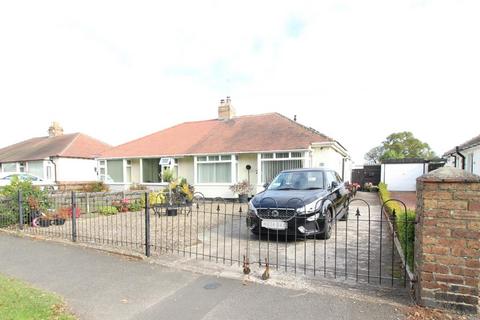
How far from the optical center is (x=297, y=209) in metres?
5.74

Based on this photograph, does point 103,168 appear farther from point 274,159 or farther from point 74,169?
point 274,159

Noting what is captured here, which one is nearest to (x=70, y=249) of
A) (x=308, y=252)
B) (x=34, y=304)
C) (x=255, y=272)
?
(x=34, y=304)

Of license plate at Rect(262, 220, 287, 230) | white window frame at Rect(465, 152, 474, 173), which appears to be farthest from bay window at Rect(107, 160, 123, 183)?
white window frame at Rect(465, 152, 474, 173)

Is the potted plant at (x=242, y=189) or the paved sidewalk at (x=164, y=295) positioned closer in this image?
the paved sidewalk at (x=164, y=295)

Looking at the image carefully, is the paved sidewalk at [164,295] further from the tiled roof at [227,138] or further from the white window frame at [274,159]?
the tiled roof at [227,138]

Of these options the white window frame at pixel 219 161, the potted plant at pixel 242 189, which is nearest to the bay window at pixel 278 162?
the potted plant at pixel 242 189

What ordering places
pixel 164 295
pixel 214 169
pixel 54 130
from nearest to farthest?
1. pixel 164 295
2. pixel 214 169
3. pixel 54 130

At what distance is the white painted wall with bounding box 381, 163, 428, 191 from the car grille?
18.9 meters

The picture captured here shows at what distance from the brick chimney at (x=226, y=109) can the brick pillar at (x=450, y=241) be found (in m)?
17.2

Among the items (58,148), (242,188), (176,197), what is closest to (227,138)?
(242,188)

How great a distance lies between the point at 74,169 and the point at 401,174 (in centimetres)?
2668

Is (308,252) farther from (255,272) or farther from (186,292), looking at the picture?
(186,292)

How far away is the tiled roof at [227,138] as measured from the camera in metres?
14.3

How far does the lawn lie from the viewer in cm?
314
